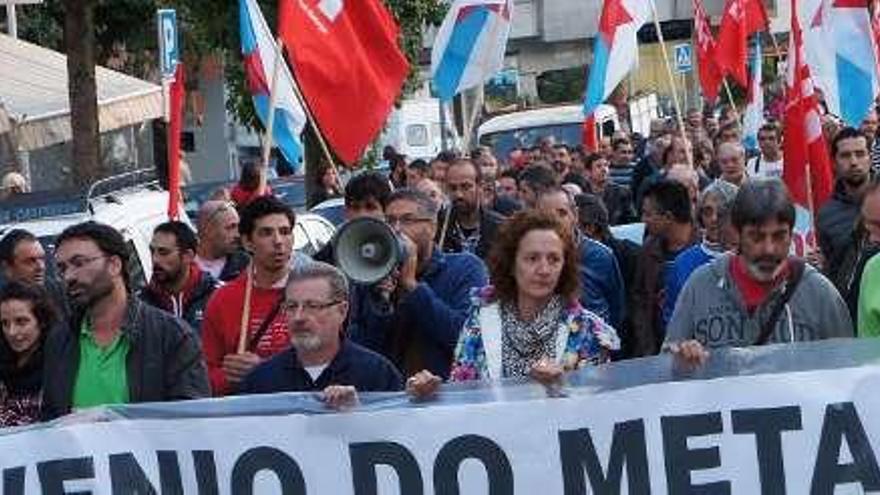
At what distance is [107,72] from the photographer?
1067 inches

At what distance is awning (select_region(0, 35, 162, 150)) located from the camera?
74.0 ft

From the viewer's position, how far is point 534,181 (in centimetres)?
1248

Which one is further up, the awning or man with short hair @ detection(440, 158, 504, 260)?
the awning

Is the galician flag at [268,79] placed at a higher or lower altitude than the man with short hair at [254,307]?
higher

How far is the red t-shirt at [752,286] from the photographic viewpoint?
22.0ft

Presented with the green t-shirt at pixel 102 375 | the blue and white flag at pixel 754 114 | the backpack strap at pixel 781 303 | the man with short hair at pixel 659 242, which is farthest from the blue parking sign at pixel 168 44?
the backpack strap at pixel 781 303

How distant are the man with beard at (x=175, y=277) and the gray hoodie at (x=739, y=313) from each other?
3.21 m

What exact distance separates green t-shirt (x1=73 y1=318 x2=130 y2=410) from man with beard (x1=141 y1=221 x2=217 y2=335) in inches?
100

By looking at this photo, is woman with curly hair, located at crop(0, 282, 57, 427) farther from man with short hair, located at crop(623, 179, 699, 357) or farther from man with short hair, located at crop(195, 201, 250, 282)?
man with short hair, located at crop(623, 179, 699, 357)

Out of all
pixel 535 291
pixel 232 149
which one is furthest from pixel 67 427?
pixel 232 149

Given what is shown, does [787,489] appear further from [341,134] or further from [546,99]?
[546,99]

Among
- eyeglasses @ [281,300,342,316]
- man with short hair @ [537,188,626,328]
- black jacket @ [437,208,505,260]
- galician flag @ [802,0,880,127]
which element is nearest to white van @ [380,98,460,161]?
galician flag @ [802,0,880,127]

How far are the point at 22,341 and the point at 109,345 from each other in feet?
3.61

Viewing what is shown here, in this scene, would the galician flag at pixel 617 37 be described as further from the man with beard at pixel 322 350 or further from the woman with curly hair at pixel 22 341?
the man with beard at pixel 322 350
